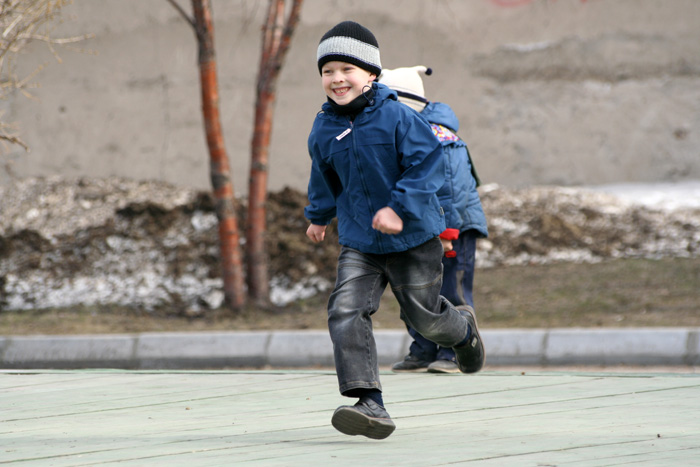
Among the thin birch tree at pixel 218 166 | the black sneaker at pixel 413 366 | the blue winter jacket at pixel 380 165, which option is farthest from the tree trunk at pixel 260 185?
the blue winter jacket at pixel 380 165

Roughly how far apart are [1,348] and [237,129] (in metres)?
4.34

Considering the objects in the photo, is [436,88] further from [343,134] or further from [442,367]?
[343,134]

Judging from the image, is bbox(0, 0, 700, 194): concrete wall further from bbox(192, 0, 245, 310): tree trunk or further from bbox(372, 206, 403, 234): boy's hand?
bbox(372, 206, 403, 234): boy's hand

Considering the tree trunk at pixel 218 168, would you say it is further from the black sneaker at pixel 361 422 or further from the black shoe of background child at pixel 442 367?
the black sneaker at pixel 361 422

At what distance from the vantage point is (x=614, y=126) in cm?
1015

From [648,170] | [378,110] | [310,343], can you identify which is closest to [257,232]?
[310,343]

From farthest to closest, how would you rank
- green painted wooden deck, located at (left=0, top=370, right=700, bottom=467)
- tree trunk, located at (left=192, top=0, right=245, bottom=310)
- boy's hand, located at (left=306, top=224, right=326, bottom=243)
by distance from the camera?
tree trunk, located at (left=192, top=0, right=245, bottom=310) < boy's hand, located at (left=306, top=224, right=326, bottom=243) < green painted wooden deck, located at (left=0, top=370, right=700, bottom=467)

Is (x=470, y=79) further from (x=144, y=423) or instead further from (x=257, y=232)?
(x=144, y=423)

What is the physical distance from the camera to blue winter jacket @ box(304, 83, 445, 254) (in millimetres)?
3367

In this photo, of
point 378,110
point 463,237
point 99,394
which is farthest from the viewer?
point 463,237

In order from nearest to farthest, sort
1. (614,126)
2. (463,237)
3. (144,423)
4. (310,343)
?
1. (144,423)
2. (463,237)
3. (310,343)
4. (614,126)

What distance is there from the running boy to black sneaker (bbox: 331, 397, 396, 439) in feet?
0.13

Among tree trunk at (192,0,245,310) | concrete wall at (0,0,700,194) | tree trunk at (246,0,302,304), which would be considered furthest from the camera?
concrete wall at (0,0,700,194)

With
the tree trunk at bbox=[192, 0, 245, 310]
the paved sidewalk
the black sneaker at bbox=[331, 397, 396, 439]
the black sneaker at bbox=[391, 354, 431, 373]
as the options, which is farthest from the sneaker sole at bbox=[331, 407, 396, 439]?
the tree trunk at bbox=[192, 0, 245, 310]
